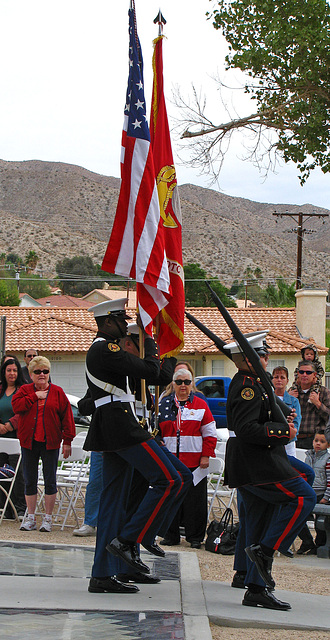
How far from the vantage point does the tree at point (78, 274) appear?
81.7 meters

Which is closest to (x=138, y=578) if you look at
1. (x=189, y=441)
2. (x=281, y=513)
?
(x=281, y=513)

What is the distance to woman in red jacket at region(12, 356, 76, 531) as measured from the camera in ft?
28.9

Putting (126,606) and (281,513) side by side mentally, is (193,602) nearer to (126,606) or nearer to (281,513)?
(126,606)

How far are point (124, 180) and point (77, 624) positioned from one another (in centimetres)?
356

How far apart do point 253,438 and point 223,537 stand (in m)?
2.89

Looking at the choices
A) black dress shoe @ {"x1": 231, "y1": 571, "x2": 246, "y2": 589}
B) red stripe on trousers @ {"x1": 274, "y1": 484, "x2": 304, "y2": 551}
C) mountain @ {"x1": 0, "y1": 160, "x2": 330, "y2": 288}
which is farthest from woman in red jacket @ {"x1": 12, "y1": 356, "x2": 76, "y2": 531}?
mountain @ {"x1": 0, "y1": 160, "x2": 330, "y2": 288}

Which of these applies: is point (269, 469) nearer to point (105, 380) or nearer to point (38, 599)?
point (105, 380)

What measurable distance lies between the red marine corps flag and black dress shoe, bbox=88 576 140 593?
84.7 inches

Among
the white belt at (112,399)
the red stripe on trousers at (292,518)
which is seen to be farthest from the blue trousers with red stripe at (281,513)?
the white belt at (112,399)

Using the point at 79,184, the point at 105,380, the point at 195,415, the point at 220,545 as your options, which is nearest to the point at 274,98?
the point at 195,415

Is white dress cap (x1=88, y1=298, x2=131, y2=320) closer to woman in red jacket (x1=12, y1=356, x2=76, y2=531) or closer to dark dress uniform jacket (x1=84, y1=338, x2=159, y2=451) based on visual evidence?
dark dress uniform jacket (x1=84, y1=338, x2=159, y2=451)

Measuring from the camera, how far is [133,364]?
546 centimetres

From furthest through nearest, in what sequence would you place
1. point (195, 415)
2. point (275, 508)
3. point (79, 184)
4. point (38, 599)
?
point (79, 184) < point (195, 415) < point (275, 508) < point (38, 599)

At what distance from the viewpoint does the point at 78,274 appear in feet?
269
